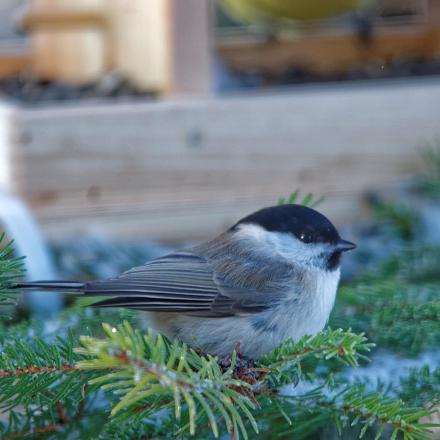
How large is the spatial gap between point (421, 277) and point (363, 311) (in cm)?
46

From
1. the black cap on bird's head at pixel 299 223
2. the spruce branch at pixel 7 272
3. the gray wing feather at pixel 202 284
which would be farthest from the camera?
the black cap on bird's head at pixel 299 223

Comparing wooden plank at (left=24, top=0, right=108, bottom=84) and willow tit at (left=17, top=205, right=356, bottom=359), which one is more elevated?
wooden plank at (left=24, top=0, right=108, bottom=84)

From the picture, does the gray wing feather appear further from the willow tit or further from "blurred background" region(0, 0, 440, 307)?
"blurred background" region(0, 0, 440, 307)

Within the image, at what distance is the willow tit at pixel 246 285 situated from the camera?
1294mm

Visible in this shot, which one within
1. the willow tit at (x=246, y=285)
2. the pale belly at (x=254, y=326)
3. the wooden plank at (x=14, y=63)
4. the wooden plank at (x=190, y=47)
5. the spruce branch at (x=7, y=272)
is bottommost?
the pale belly at (x=254, y=326)

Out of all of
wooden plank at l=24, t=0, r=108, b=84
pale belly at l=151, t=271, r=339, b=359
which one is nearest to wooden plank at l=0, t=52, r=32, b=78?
wooden plank at l=24, t=0, r=108, b=84

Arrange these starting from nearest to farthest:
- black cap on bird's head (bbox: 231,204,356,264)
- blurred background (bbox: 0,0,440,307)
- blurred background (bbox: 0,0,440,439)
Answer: black cap on bird's head (bbox: 231,204,356,264), blurred background (bbox: 0,0,440,439), blurred background (bbox: 0,0,440,307)

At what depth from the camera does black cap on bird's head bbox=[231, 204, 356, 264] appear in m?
1.39

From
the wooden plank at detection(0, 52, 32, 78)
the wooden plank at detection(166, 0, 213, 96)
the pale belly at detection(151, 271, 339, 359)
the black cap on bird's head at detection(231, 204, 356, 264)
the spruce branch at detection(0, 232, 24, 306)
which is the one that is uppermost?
the wooden plank at detection(166, 0, 213, 96)

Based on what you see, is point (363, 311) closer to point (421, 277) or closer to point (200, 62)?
point (421, 277)

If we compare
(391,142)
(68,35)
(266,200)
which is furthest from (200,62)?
(68,35)

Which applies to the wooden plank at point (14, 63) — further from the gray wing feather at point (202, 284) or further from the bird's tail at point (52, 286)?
the bird's tail at point (52, 286)

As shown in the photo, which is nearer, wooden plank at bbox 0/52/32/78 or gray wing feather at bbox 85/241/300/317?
gray wing feather at bbox 85/241/300/317

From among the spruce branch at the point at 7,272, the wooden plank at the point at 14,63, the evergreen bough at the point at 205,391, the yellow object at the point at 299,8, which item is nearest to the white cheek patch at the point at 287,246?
the evergreen bough at the point at 205,391
